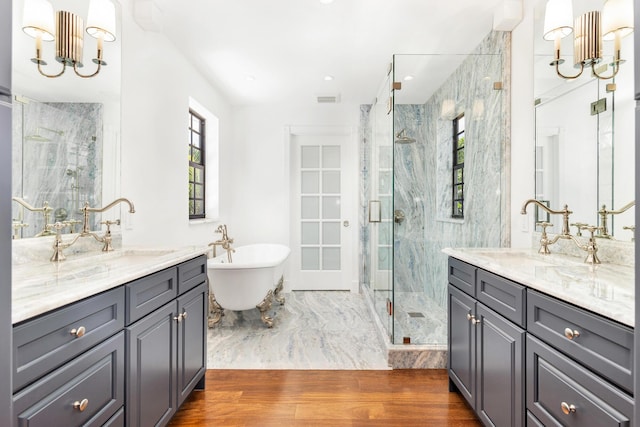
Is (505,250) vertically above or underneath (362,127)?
underneath

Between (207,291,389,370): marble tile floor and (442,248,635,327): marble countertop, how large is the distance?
121 centimetres

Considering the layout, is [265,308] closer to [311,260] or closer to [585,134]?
[311,260]

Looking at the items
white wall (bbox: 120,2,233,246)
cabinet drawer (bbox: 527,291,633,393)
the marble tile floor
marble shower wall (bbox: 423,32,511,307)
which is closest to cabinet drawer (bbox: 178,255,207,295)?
white wall (bbox: 120,2,233,246)

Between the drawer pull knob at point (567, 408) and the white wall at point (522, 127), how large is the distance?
1.33m

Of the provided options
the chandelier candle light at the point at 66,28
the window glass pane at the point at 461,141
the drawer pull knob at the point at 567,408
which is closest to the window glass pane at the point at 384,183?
the window glass pane at the point at 461,141

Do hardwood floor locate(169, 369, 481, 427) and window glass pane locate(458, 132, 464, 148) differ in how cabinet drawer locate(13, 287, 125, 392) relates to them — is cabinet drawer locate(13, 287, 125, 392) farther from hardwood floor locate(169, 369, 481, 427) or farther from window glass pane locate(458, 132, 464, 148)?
window glass pane locate(458, 132, 464, 148)

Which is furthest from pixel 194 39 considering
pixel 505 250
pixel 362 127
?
pixel 505 250

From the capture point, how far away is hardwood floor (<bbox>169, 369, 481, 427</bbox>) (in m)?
1.82

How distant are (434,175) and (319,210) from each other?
1.91 meters

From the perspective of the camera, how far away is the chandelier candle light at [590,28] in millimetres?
1491

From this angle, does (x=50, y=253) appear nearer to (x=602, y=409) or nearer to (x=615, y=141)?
(x=602, y=409)

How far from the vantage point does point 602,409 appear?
0.92 metres

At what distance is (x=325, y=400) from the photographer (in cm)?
201

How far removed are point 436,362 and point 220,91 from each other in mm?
3533
